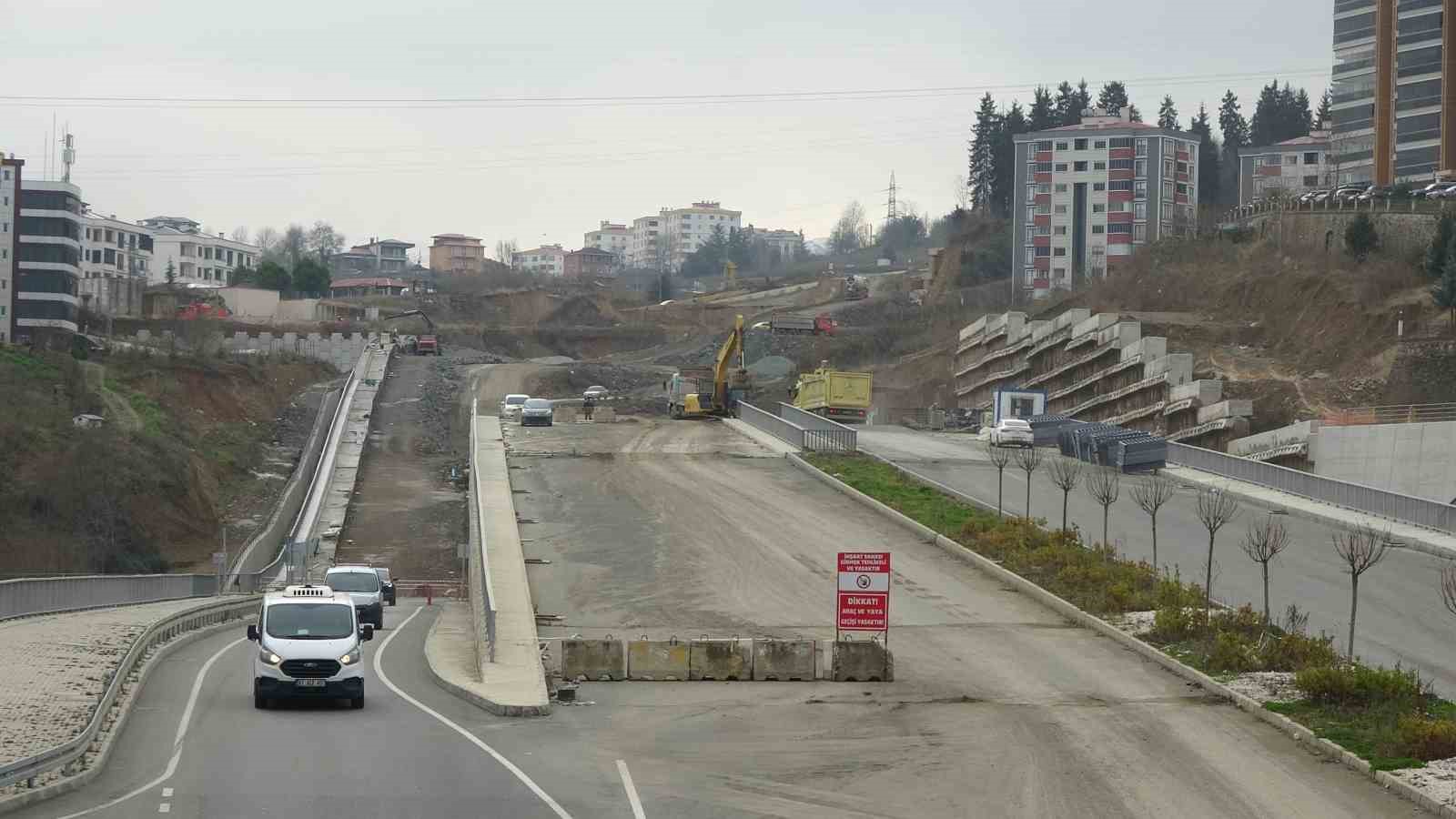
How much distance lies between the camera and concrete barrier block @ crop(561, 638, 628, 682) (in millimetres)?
25656

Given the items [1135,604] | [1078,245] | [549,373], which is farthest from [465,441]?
[1078,245]

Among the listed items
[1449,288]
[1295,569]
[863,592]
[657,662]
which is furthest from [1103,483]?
[1449,288]

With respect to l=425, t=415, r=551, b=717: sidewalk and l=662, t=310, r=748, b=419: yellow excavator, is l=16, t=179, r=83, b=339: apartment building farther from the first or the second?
l=425, t=415, r=551, b=717: sidewalk

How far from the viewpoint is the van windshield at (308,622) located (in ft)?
74.2

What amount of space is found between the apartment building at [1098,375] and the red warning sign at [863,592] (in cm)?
4370

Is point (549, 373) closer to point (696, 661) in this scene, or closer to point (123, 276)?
point (123, 276)

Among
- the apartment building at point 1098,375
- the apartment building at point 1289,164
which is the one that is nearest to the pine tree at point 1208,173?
the apartment building at point 1289,164

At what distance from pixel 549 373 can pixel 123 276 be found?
5522 centimetres

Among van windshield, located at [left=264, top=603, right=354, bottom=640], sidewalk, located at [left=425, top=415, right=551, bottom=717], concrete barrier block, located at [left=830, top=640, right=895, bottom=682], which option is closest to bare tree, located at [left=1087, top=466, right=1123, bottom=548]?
sidewalk, located at [left=425, top=415, right=551, bottom=717]

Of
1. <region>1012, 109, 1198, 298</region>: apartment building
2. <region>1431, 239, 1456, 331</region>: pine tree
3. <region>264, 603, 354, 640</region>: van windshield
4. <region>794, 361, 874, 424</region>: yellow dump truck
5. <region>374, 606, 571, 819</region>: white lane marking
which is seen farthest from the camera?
<region>1012, 109, 1198, 298</region>: apartment building

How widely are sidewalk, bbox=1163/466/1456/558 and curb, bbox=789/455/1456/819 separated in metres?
9.81

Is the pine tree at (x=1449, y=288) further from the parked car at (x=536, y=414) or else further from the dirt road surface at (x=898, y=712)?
the parked car at (x=536, y=414)

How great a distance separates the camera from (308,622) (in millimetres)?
22969

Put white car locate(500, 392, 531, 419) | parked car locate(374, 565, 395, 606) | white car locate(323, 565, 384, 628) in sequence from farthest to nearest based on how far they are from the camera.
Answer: white car locate(500, 392, 531, 419) → parked car locate(374, 565, 395, 606) → white car locate(323, 565, 384, 628)
